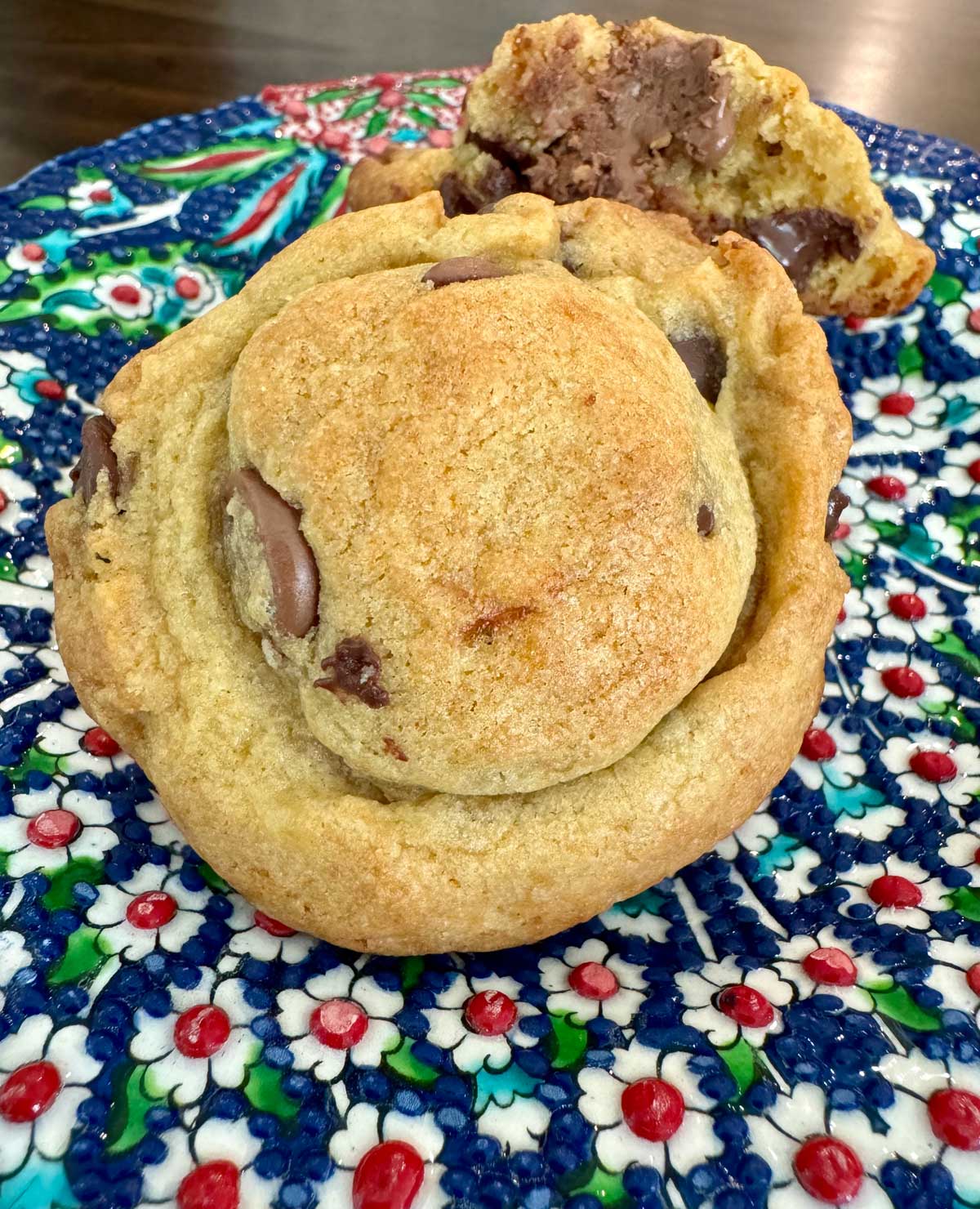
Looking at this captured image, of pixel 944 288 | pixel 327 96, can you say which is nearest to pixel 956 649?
pixel 944 288

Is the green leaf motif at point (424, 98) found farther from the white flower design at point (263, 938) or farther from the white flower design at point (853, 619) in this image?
the white flower design at point (263, 938)

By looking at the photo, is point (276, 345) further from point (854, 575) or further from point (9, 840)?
point (854, 575)

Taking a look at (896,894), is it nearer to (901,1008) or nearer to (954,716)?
(901,1008)

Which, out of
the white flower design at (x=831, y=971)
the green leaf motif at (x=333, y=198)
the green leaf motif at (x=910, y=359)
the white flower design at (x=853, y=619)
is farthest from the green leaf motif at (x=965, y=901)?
the green leaf motif at (x=333, y=198)

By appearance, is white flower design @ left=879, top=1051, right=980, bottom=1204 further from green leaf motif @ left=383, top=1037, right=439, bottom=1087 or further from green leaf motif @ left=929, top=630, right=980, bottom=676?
green leaf motif @ left=929, top=630, right=980, bottom=676

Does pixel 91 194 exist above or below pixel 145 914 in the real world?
above

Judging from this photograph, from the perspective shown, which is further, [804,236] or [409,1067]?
[804,236]
